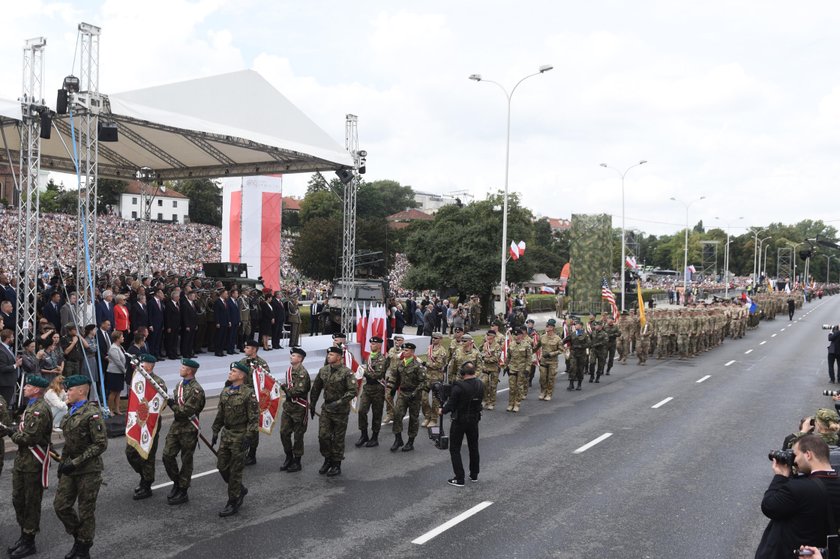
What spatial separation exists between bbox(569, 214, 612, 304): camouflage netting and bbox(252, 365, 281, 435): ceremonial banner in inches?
1466

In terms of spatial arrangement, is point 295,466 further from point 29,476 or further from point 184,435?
point 29,476

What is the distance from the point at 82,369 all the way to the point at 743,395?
15082mm

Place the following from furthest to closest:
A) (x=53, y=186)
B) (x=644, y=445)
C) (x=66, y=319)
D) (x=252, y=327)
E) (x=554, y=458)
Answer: (x=53, y=186)
(x=252, y=327)
(x=66, y=319)
(x=644, y=445)
(x=554, y=458)

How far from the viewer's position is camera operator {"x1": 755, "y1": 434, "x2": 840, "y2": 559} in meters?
4.60

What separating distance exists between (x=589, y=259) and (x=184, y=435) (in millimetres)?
39700

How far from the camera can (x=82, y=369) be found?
13047mm

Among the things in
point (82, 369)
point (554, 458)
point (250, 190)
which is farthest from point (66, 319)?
point (250, 190)

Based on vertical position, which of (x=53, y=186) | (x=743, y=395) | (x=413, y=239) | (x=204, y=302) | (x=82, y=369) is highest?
(x=53, y=186)

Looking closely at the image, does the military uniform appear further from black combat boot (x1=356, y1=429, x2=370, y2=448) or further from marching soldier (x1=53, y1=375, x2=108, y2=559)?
black combat boot (x1=356, y1=429, x2=370, y2=448)

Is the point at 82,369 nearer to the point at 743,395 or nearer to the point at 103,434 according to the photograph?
the point at 103,434

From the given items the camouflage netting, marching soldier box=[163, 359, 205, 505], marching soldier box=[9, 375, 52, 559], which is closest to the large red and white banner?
the camouflage netting

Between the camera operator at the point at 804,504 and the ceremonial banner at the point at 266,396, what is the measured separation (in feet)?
22.4

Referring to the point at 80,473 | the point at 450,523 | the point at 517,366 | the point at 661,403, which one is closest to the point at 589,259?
the point at 661,403

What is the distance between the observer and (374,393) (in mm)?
11727
